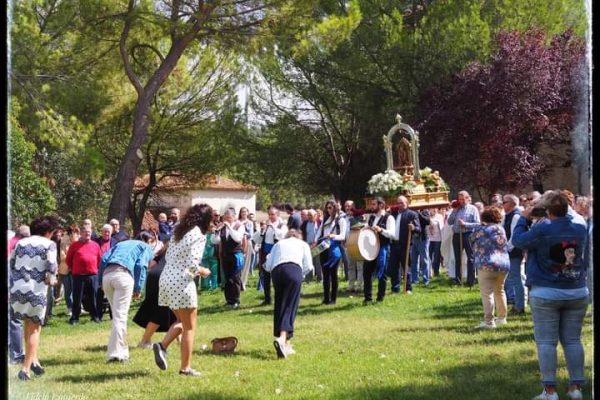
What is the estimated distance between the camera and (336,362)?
795cm

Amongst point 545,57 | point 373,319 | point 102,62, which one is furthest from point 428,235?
point 545,57

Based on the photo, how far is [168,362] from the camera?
328 inches

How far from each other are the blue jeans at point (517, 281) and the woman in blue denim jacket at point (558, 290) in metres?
4.32

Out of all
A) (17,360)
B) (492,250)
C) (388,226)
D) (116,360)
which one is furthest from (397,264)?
(17,360)

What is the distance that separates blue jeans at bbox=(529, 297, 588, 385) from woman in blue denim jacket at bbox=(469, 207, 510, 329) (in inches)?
124

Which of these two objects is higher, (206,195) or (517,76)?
(517,76)

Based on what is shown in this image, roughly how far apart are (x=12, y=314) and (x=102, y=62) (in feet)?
38.7

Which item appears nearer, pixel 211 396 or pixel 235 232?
pixel 211 396

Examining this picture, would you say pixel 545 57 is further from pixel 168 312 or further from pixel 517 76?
pixel 168 312

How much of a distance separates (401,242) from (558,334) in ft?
23.8

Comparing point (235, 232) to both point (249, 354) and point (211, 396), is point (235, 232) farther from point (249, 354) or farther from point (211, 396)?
point (211, 396)

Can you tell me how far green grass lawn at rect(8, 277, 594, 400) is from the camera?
674cm

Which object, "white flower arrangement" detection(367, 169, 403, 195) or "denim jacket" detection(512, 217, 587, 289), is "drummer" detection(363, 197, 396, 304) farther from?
"denim jacket" detection(512, 217, 587, 289)

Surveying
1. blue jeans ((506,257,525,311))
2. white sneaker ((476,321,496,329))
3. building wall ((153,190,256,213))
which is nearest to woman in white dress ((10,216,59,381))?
white sneaker ((476,321,496,329))
